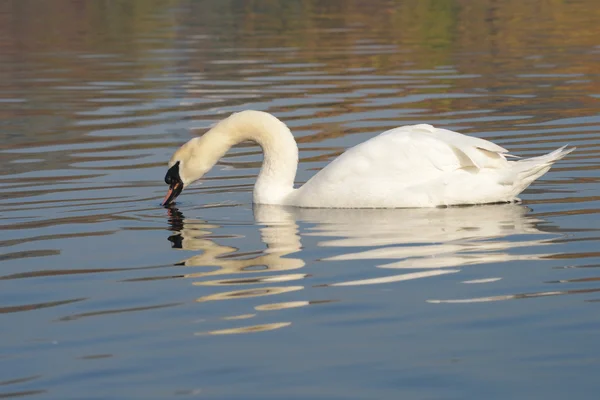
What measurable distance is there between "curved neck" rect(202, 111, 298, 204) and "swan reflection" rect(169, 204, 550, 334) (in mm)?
337

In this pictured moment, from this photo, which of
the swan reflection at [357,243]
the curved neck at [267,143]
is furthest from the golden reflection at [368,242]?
the curved neck at [267,143]

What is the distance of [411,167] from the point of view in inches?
432

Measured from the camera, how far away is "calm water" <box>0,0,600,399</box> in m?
6.53

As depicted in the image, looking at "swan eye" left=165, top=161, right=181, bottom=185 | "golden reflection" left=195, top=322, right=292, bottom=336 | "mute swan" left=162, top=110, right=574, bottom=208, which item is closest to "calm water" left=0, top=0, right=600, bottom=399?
"golden reflection" left=195, top=322, right=292, bottom=336

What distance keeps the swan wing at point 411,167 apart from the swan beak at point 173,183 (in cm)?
166

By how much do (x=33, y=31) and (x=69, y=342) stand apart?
1336 inches

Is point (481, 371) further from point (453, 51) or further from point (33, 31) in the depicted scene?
point (33, 31)

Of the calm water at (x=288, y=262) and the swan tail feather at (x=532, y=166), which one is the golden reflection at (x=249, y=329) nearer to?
the calm water at (x=288, y=262)

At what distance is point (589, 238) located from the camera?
9.59m

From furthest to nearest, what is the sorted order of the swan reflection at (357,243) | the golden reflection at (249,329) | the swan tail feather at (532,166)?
the swan tail feather at (532,166) → the swan reflection at (357,243) → the golden reflection at (249,329)

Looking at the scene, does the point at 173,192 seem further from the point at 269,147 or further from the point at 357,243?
the point at 357,243

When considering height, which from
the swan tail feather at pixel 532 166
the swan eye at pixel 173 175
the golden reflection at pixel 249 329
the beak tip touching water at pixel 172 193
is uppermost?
the swan tail feather at pixel 532 166

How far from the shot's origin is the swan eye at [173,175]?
12188 millimetres

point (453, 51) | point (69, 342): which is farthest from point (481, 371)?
point (453, 51)
